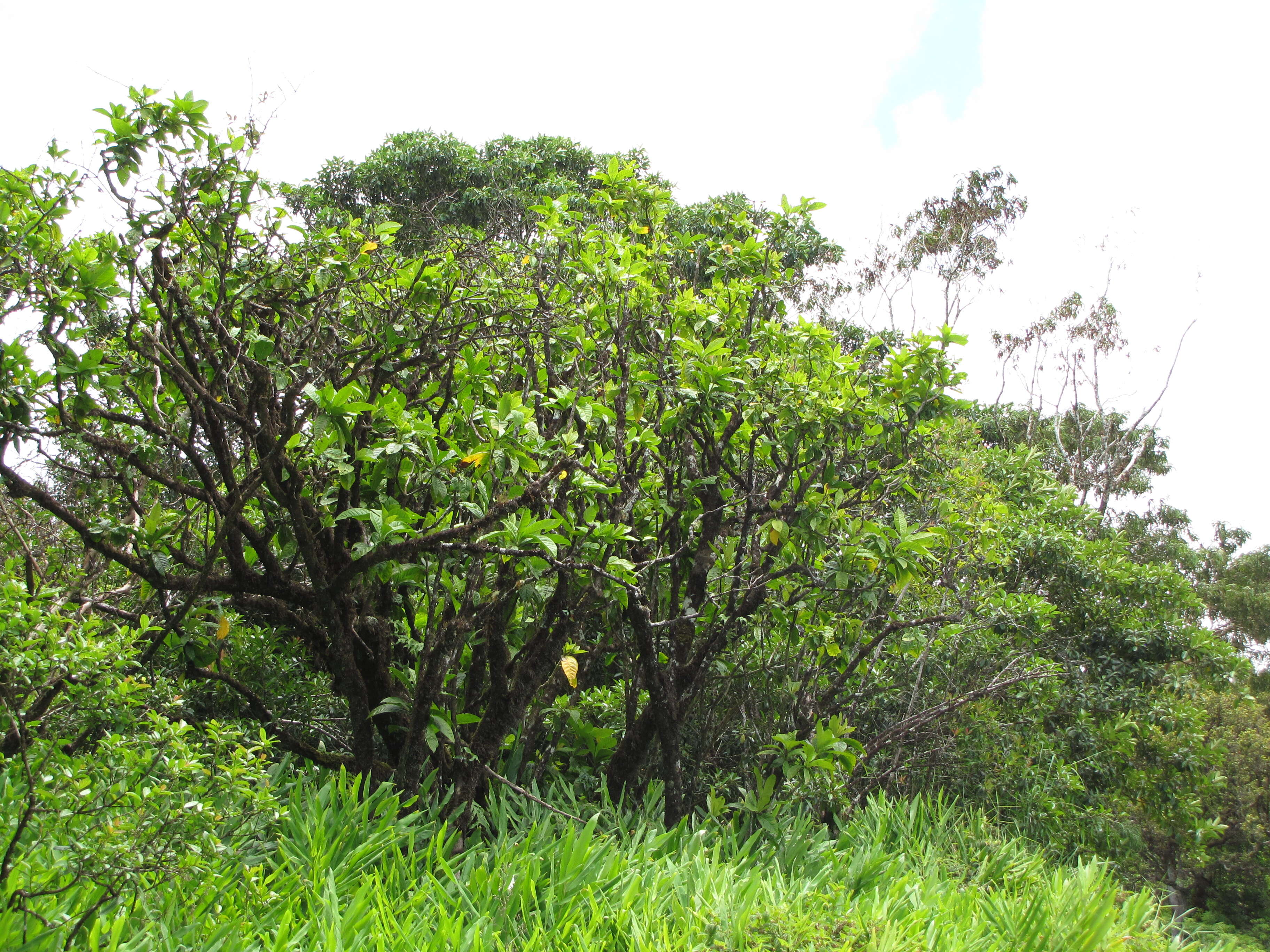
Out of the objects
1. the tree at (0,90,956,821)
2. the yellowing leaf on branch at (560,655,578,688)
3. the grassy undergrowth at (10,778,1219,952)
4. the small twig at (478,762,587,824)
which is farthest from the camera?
the yellowing leaf on branch at (560,655,578,688)

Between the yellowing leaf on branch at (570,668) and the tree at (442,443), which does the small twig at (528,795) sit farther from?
the yellowing leaf on branch at (570,668)

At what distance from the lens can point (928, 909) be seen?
3.32 meters

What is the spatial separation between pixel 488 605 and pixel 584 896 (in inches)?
47.1

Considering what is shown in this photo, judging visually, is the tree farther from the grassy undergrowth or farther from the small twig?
the grassy undergrowth

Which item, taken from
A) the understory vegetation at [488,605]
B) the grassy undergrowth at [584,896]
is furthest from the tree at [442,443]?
the grassy undergrowth at [584,896]

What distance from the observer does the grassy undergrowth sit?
2.54 m

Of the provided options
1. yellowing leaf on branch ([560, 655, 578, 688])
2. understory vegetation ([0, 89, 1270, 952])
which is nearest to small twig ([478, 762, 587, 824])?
understory vegetation ([0, 89, 1270, 952])

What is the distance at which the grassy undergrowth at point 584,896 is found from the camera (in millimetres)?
2537

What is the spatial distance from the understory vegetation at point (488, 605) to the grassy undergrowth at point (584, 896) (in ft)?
0.07

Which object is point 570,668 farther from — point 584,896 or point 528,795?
point 584,896

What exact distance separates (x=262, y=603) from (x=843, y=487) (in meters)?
2.79

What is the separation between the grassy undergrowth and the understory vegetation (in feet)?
0.07

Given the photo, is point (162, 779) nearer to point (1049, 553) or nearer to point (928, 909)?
point (928, 909)

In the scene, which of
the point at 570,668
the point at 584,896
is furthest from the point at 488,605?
the point at 584,896
